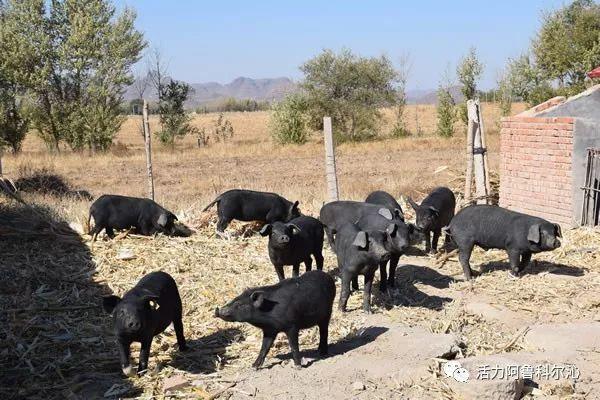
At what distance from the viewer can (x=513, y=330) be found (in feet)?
23.4

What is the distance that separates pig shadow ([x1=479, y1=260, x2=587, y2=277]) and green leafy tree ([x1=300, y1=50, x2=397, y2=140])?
89.4ft

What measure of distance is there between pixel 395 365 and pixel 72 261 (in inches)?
237

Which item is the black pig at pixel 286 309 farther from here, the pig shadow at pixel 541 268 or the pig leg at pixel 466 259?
the pig shadow at pixel 541 268

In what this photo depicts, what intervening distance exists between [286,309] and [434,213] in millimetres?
4625

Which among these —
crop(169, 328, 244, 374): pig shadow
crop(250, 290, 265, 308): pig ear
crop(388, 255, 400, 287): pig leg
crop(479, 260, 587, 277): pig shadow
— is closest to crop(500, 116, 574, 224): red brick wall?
crop(479, 260, 587, 277): pig shadow

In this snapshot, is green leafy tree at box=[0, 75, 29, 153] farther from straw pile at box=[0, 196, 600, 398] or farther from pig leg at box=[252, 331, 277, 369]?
pig leg at box=[252, 331, 277, 369]

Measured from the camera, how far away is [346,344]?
6641 mm

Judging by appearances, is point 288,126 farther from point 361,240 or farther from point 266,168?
point 361,240

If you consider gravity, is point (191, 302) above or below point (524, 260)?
below

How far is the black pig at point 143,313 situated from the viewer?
224 inches

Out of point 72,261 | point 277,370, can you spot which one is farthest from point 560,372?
point 72,261

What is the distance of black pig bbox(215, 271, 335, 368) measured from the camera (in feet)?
18.8


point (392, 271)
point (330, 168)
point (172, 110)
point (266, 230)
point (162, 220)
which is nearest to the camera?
point (266, 230)

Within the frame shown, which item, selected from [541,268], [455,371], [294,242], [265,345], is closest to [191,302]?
[294,242]
